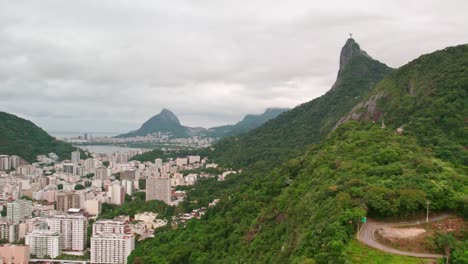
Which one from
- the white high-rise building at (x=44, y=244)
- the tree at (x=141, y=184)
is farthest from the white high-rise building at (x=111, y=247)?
the tree at (x=141, y=184)

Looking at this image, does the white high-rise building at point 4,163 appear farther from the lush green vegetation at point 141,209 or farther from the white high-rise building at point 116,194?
the lush green vegetation at point 141,209

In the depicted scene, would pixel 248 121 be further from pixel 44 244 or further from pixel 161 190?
pixel 44 244

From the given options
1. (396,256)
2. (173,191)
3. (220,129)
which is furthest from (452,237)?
(220,129)

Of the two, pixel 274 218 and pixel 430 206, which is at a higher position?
pixel 430 206

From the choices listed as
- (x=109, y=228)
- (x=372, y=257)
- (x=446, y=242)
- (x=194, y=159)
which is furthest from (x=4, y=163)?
(x=446, y=242)

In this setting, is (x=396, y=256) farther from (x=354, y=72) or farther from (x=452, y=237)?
(x=354, y=72)

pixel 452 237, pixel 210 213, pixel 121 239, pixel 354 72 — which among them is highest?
pixel 354 72

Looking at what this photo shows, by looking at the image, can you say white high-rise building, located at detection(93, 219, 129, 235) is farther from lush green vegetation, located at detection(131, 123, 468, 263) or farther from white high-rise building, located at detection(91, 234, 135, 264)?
lush green vegetation, located at detection(131, 123, 468, 263)

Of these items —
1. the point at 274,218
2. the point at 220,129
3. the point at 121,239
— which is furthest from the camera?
the point at 220,129
